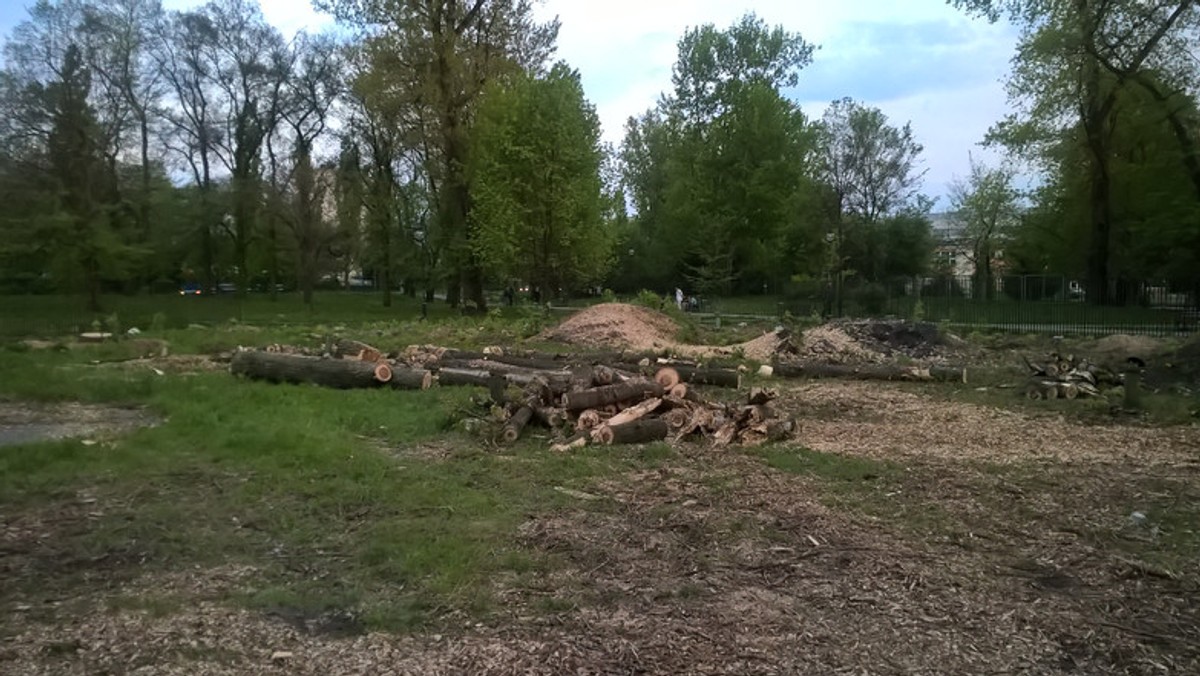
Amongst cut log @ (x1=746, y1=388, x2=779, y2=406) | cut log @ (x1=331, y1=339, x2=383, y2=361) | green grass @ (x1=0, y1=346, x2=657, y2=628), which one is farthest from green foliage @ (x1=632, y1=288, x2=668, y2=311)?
cut log @ (x1=746, y1=388, x2=779, y2=406)

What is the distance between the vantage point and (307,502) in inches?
305

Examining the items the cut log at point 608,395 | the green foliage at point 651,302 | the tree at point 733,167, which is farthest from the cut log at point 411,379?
the tree at point 733,167

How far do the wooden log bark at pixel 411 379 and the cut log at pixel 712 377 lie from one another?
418 cm

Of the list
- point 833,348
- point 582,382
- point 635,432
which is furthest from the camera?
point 833,348

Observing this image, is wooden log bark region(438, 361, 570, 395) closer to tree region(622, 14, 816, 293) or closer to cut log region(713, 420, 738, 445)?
cut log region(713, 420, 738, 445)

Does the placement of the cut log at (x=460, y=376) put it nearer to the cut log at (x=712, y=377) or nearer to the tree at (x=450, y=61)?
the cut log at (x=712, y=377)

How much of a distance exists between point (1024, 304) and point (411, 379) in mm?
24408

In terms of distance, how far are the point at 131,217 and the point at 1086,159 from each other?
137 feet

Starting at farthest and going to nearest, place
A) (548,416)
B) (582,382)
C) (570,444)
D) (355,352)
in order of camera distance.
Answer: (355,352) < (582,382) < (548,416) < (570,444)

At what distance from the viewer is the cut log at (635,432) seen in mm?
10508

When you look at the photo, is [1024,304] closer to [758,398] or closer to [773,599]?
[758,398]

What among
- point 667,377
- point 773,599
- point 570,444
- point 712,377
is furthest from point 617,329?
point 773,599

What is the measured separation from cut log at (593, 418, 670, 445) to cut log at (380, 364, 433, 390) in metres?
5.63

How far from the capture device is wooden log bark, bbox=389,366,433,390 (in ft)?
50.7
